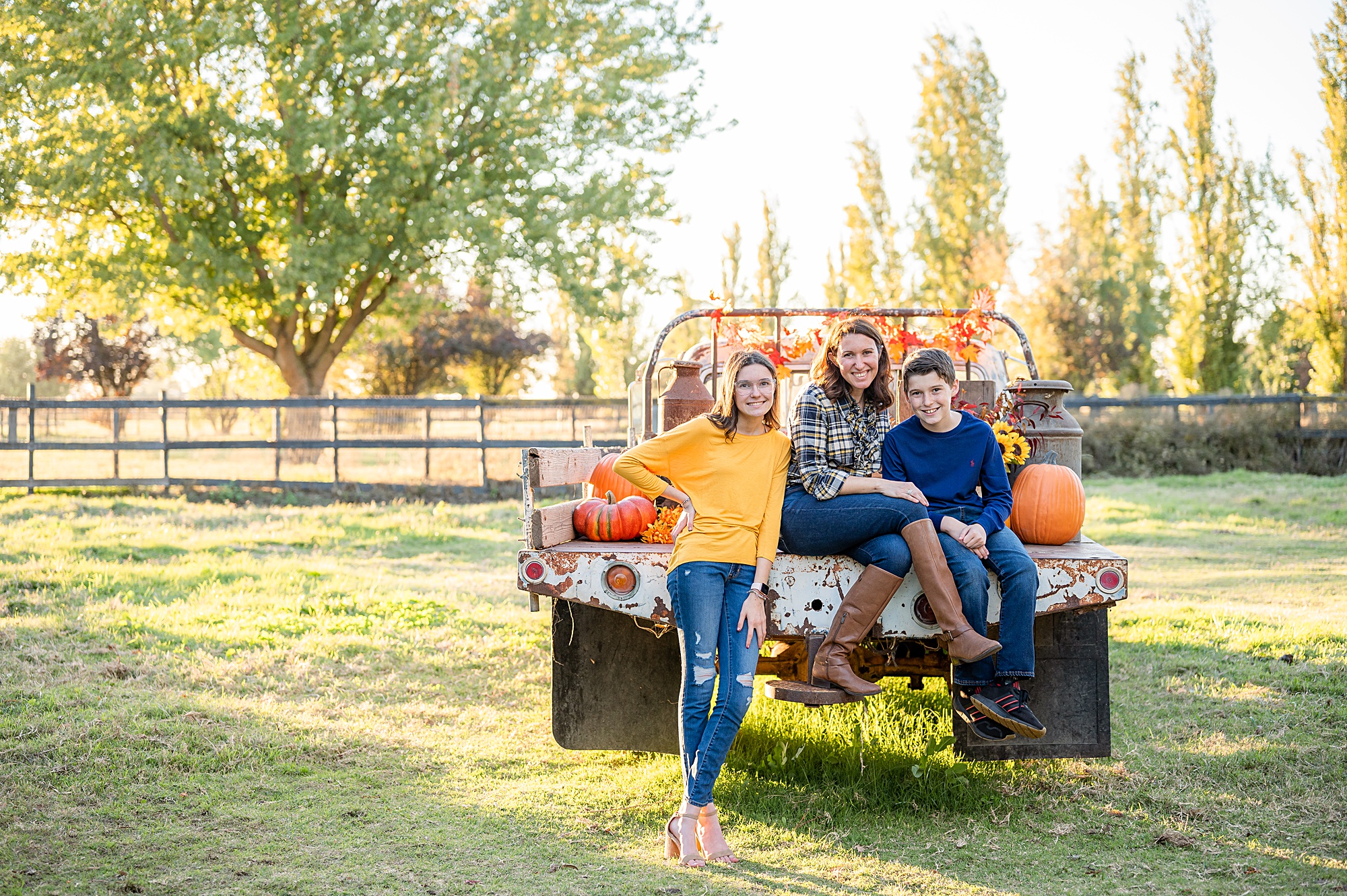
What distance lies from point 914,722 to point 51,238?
797 inches

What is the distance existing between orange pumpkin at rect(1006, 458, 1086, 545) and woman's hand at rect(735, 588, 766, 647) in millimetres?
1181

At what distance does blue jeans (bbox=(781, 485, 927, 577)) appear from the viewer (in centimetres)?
387

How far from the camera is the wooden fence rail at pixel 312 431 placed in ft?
56.0

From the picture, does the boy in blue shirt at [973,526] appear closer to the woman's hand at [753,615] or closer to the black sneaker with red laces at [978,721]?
the black sneaker with red laces at [978,721]

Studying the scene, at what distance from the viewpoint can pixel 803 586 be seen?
13.3 feet

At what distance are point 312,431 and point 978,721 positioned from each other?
53.6ft

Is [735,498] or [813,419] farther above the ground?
[813,419]

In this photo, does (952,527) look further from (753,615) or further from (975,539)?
(753,615)

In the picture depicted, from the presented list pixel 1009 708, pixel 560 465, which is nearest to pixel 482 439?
pixel 560 465

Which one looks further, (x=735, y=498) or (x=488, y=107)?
(x=488, y=107)

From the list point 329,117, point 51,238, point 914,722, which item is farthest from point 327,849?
point 51,238

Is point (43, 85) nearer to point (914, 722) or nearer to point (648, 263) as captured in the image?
point (648, 263)

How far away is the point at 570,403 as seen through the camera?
732 inches

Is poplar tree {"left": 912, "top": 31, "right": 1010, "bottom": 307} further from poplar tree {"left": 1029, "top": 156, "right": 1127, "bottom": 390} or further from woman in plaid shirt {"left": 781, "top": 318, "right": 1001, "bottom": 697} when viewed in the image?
woman in plaid shirt {"left": 781, "top": 318, "right": 1001, "bottom": 697}
